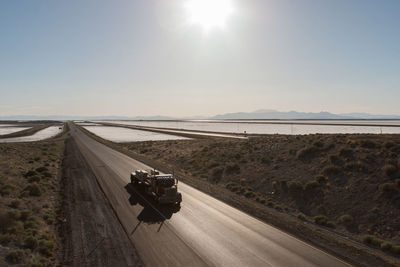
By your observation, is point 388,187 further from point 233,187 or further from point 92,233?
point 92,233

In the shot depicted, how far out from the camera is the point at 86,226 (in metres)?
17.1

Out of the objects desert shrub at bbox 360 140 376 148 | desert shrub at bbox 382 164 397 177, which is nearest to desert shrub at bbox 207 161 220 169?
desert shrub at bbox 360 140 376 148

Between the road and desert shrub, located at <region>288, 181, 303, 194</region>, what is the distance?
7.03 metres

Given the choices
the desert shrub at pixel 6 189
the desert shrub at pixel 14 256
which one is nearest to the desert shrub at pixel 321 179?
the desert shrub at pixel 14 256

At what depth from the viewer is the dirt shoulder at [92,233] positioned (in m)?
13.0

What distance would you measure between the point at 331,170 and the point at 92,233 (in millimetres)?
21011

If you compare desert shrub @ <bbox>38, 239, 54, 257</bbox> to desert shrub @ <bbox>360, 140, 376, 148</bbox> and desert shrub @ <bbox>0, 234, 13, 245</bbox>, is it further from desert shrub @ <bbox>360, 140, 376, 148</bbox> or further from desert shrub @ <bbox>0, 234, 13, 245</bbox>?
desert shrub @ <bbox>360, 140, 376, 148</bbox>

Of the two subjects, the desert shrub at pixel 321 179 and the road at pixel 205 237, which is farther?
the desert shrub at pixel 321 179

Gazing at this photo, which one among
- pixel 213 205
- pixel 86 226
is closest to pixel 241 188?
pixel 213 205

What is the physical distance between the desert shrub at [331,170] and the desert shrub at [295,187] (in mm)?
2896

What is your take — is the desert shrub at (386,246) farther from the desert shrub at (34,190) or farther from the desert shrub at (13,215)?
the desert shrub at (34,190)

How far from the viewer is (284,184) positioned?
26609 mm

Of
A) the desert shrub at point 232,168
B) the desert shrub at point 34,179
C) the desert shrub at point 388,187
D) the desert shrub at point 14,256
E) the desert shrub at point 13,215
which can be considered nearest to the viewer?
the desert shrub at point 14,256

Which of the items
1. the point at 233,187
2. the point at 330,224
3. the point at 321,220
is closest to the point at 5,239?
the point at 321,220
